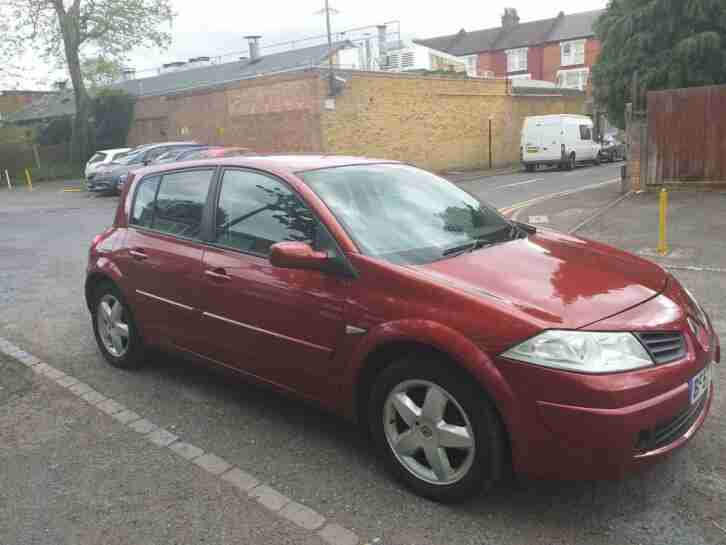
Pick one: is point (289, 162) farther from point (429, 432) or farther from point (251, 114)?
point (251, 114)

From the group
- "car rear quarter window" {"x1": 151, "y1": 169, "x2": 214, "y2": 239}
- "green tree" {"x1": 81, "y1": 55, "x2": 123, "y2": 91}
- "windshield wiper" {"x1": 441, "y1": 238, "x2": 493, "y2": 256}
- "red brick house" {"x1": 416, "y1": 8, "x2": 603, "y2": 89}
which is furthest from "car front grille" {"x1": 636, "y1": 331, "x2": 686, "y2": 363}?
"red brick house" {"x1": 416, "y1": 8, "x2": 603, "y2": 89}

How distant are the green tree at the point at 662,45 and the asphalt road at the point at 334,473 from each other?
49.7 feet

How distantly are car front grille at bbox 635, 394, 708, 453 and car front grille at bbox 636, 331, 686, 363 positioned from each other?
25 cm

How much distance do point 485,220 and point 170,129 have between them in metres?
29.3

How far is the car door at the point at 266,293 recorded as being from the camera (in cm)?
347

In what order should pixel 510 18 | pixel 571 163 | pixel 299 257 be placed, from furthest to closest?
pixel 510 18, pixel 571 163, pixel 299 257

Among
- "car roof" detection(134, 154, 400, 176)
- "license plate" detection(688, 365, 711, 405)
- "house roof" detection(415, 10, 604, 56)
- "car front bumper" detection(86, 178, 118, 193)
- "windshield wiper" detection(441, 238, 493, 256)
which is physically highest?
"house roof" detection(415, 10, 604, 56)

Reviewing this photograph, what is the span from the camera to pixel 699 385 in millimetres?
3055

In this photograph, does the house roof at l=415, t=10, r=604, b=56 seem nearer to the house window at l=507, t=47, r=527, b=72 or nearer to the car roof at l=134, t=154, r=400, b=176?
the house window at l=507, t=47, r=527, b=72

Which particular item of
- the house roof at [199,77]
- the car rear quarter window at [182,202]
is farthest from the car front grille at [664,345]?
the house roof at [199,77]

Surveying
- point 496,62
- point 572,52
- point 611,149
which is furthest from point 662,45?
point 496,62

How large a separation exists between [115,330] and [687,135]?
507 inches

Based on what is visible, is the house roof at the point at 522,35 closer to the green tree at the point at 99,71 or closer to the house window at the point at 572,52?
the house window at the point at 572,52

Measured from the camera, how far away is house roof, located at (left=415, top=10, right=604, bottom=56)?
54.8m
